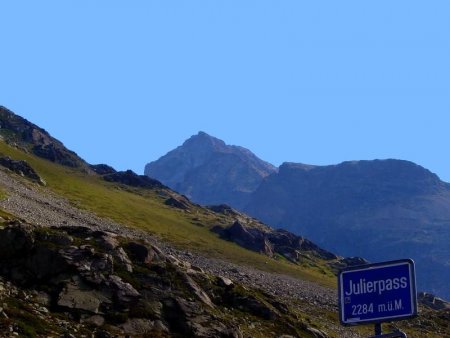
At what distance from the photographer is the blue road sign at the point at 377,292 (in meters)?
12.7

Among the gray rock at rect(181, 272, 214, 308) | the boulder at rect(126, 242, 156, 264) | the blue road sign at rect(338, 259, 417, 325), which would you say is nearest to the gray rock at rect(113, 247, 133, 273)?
the boulder at rect(126, 242, 156, 264)

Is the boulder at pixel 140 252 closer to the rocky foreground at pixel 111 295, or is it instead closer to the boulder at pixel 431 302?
the rocky foreground at pixel 111 295

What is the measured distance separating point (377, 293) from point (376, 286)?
0.12 m

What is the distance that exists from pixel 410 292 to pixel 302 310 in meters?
76.7

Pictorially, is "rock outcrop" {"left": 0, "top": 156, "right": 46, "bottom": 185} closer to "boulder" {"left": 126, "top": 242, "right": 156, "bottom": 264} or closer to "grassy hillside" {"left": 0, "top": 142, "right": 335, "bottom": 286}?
"grassy hillside" {"left": 0, "top": 142, "right": 335, "bottom": 286}

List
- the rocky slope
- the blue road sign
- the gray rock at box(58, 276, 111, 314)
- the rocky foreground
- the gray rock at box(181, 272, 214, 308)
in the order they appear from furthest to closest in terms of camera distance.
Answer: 1. the gray rock at box(181, 272, 214, 308)
2. the gray rock at box(58, 276, 111, 314)
3. the rocky slope
4. the rocky foreground
5. the blue road sign

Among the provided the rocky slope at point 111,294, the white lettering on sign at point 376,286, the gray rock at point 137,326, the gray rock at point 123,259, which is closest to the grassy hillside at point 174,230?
the rocky slope at point 111,294

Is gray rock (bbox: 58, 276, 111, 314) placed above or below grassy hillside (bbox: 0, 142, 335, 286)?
below

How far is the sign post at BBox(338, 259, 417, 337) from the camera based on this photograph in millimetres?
12742

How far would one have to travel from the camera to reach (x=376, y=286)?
12906 mm

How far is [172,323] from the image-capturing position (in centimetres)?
4391

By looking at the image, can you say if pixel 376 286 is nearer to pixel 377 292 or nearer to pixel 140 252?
pixel 377 292

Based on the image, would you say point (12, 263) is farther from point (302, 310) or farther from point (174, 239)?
point (174, 239)

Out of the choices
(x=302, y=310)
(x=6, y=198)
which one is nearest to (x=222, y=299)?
(x=302, y=310)
